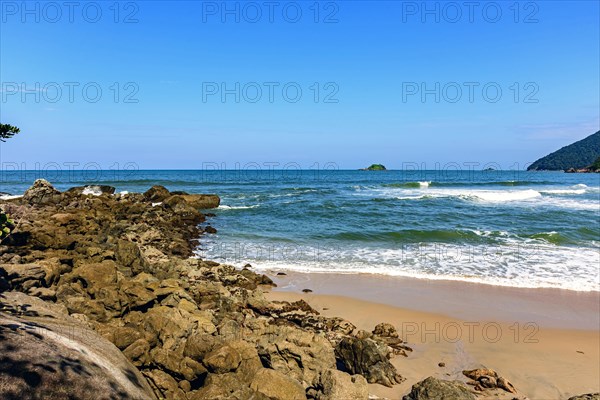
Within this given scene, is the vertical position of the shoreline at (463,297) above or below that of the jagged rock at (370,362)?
below

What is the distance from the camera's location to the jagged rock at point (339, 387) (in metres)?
5.54

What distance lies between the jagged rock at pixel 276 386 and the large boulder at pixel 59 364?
52.5 inches

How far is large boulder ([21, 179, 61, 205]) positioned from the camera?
24.2 m

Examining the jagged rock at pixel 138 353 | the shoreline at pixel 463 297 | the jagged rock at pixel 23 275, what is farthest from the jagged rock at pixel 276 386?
the shoreline at pixel 463 297

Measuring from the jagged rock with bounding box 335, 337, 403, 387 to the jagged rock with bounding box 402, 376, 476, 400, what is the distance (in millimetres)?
924

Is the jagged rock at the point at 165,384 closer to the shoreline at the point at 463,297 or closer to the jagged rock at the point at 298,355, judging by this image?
the jagged rock at the point at 298,355

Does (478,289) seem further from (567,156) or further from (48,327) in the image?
(567,156)

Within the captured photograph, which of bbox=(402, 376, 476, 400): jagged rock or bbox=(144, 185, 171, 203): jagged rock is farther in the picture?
bbox=(144, 185, 171, 203): jagged rock

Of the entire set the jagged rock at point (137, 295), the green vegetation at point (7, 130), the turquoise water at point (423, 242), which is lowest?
the turquoise water at point (423, 242)

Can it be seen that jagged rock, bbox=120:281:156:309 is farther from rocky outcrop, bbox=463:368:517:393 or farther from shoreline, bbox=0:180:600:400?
rocky outcrop, bbox=463:368:517:393

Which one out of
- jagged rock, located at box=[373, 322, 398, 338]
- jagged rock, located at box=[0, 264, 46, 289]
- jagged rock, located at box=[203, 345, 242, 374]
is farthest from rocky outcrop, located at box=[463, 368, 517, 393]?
jagged rock, located at box=[0, 264, 46, 289]

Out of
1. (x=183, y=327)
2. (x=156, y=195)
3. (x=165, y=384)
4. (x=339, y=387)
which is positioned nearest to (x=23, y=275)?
(x=183, y=327)

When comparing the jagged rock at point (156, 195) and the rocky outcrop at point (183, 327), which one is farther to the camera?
the jagged rock at point (156, 195)

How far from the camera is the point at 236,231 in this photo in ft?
73.7
